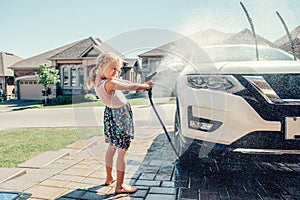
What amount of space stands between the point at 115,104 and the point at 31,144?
226 cm

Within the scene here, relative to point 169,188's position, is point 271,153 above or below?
above

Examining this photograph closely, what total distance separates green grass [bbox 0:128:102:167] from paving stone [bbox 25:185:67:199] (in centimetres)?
79

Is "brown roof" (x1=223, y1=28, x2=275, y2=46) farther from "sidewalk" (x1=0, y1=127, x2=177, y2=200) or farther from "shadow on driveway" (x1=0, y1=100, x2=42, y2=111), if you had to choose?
"shadow on driveway" (x1=0, y1=100, x2=42, y2=111)

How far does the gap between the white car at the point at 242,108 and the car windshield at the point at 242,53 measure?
796 millimetres

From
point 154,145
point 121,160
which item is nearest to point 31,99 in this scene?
point 154,145

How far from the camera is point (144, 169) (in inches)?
89.9

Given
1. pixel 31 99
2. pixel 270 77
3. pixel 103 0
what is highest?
pixel 103 0

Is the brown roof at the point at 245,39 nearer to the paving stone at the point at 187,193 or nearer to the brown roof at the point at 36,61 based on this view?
the paving stone at the point at 187,193

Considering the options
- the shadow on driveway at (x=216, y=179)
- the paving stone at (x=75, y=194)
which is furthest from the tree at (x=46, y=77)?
the paving stone at (x=75, y=194)

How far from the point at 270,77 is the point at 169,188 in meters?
1.05

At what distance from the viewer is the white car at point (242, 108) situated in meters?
1.53

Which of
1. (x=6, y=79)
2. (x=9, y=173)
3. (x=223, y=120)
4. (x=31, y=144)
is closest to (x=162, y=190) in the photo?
(x=223, y=120)

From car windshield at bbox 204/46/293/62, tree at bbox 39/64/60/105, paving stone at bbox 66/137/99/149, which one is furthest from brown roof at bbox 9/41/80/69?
car windshield at bbox 204/46/293/62

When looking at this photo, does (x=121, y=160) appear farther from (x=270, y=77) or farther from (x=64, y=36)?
(x=64, y=36)
